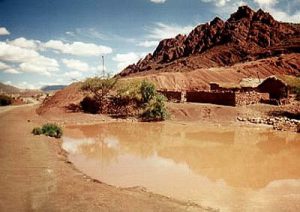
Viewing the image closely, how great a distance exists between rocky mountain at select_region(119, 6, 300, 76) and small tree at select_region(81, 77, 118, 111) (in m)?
48.5

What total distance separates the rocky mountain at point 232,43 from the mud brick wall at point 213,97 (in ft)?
160

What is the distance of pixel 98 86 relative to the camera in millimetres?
43406

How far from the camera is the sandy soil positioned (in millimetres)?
12156

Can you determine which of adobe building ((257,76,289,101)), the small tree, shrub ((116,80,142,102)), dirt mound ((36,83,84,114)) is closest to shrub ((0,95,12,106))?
dirt mound ((36,83,84,114))

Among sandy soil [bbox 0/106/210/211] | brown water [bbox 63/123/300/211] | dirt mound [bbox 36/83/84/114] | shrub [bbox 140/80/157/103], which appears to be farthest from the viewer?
dirt mound [bbox 36/83/84/114]

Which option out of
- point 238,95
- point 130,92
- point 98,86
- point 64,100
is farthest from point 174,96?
point 64,100

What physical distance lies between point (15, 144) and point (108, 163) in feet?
19.0

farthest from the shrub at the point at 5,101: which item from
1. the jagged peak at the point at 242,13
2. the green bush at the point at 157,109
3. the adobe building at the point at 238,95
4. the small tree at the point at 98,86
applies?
the jagged peak at the point at 242,13

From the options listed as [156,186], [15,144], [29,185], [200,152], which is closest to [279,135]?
[200,152]

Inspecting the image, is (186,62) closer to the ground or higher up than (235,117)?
higher up

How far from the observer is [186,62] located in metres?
97.9

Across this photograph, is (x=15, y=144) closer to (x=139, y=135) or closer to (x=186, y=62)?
(x=139, y=135)

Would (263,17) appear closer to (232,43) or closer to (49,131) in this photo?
(232,43)

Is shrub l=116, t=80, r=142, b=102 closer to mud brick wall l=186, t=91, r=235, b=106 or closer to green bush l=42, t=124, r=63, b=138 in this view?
mud brick wall l=186, t=91, r=235, b=106
